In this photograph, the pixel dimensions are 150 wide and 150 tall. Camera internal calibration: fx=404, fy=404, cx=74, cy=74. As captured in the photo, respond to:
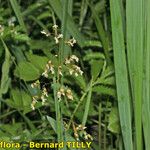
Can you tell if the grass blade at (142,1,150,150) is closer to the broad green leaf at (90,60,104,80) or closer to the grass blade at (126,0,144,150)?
the grass blade at (126,0,144,150)

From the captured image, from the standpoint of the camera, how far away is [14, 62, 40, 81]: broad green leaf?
1.33 m

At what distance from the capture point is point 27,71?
1346mm

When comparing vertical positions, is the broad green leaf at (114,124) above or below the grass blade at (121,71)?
below

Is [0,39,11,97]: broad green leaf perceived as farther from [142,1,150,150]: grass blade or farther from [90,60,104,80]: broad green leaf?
[142,1,150,150]: grass blade

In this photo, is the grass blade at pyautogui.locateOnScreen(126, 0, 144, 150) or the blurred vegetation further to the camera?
the blurred vegetation

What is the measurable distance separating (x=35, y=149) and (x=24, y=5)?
99 centimetres

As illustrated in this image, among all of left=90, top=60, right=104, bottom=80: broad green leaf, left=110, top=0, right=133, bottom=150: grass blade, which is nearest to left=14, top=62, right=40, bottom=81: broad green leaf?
left=90, top=60, right=104, bottom=80: broad green leaf

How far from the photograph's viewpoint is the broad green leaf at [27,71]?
4.35ft

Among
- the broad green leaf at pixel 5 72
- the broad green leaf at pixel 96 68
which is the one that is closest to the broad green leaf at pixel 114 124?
the broad green leaf at pixel 96 68

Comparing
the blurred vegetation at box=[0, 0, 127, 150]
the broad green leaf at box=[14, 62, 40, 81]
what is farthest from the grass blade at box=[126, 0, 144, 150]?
the broad green leaf at box=[14, 62, 40, 81]

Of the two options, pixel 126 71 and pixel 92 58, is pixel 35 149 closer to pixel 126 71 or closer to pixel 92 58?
pixel 92 58

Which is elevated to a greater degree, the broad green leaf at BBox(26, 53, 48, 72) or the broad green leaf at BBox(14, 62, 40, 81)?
the broad green leaf at BBox(26, 53, 48, 72)

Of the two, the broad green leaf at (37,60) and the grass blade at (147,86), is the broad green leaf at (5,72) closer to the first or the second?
the broad green leaf at (37,60)

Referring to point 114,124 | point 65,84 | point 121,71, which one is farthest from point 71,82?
point 121,71
